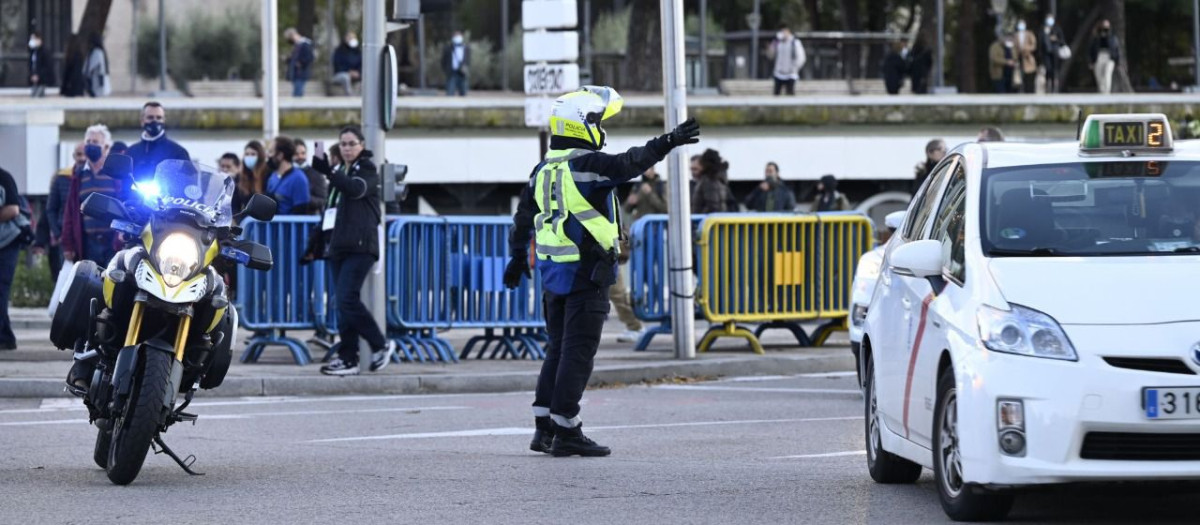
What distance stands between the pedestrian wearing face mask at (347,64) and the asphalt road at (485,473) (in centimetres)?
2464

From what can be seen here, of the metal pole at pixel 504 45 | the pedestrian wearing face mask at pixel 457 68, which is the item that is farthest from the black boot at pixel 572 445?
the metal pole at pixel 504 45

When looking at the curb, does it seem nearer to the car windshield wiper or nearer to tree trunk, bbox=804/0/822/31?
the car windshield wiper

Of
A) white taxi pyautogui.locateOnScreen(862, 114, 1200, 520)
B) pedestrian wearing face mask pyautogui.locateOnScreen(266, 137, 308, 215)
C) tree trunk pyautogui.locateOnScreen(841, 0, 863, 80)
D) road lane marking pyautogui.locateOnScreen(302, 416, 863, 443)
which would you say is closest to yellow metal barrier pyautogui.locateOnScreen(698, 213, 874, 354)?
pedestrian wearing face mask pyautogui.locateOnScreen(266, 137, 308, 215)

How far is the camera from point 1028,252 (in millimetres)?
7785

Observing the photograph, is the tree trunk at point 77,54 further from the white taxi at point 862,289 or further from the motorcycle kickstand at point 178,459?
the motorcycle kickstand at point 178,459

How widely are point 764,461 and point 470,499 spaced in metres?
1.95

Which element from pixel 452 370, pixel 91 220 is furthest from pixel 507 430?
pixel 91 220

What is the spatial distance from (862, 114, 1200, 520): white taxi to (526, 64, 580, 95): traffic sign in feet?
40.7

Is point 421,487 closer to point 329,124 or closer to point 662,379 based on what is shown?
point 662,379

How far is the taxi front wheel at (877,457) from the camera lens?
352 inches

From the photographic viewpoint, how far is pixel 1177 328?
7.12m

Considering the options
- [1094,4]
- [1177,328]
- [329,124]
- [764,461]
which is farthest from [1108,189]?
[1094,4]

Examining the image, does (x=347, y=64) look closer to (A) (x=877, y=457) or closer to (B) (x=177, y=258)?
(B) (x=177, y=258)

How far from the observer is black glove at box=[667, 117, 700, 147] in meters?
9.82
